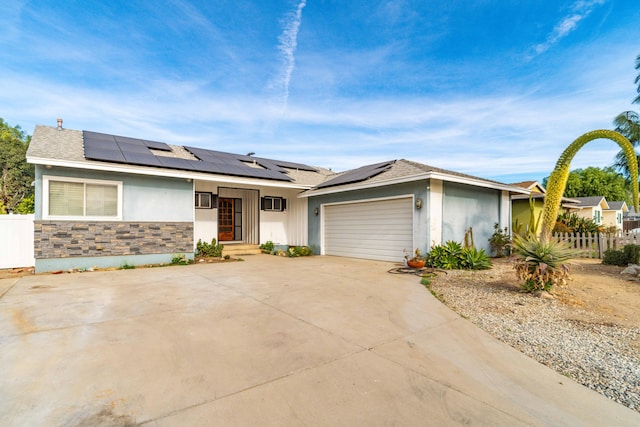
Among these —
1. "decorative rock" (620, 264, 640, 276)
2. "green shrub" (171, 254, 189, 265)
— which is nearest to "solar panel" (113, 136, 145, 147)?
"green shrub" (171, 254, 189, 265)

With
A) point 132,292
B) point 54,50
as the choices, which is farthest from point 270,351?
point 54,50

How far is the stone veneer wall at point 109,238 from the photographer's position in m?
7.79

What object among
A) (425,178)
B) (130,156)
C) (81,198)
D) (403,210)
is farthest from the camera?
(403,210)

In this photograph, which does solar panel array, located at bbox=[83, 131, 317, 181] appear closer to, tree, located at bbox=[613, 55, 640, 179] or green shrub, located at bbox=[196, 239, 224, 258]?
green shrub, located at bbox=[196, 239, 224, 258]

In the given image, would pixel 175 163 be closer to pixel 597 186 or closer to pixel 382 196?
pixel 382 196

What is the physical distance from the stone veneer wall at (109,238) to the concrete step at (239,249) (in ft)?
7.25

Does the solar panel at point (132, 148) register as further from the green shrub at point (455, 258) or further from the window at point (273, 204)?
the green shrub at point (455, 258)

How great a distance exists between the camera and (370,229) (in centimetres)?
1088

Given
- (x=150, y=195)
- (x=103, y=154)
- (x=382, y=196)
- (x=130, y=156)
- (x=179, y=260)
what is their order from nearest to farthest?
(x=103, y=154), (x=130, y=156), (x=150, y=195), (x=179, y=260), (x=382, y=196)

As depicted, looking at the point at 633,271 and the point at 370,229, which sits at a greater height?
the point at 370,229

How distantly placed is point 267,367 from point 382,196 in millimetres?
8282

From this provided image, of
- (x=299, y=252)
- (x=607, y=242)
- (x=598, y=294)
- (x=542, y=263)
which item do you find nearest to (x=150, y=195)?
(x=299, y=252)

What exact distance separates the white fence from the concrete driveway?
422 cm

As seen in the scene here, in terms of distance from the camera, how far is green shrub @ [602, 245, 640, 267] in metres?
8.12
